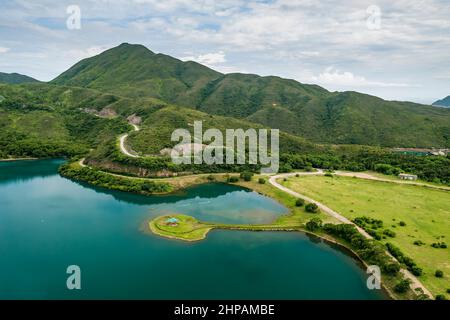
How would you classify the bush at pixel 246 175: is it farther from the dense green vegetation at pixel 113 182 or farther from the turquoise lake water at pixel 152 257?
the dense green vegetation at pixel 113 182

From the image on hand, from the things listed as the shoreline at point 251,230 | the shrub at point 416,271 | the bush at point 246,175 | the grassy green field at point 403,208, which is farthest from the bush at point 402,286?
the bush at point 246,175

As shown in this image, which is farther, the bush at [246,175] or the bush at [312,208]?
the bush at [246,175]

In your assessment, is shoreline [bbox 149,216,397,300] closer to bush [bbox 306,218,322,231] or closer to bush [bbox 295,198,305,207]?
bush [bbox 306,218,322,231]

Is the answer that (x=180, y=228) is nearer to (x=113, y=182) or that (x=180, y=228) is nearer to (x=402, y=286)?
(x=402, y=286)

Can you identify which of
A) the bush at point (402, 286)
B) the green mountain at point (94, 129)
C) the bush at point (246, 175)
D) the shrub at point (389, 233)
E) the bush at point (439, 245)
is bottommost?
the bush at point (402, 286)

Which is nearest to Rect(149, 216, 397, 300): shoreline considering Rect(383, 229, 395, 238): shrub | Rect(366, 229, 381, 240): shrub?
Rect(366, 229, 381, 240): shrub

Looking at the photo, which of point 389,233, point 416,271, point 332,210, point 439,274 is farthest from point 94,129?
point 439,274

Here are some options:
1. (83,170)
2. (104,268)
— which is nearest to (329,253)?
(104,268)
